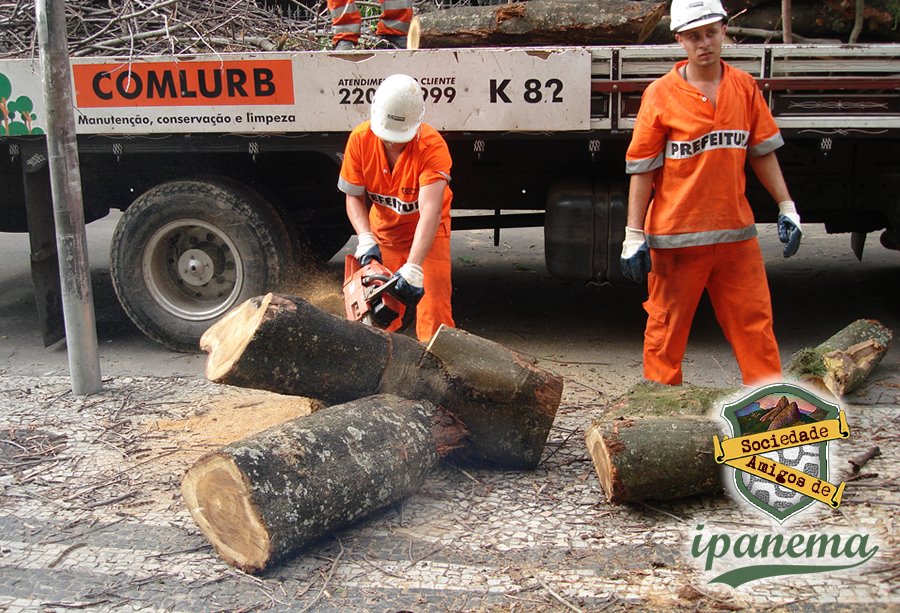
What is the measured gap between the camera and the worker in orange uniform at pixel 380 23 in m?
5.70

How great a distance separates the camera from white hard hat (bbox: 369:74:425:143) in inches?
163

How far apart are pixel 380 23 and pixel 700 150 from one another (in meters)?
2.68

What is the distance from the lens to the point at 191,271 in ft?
19.4

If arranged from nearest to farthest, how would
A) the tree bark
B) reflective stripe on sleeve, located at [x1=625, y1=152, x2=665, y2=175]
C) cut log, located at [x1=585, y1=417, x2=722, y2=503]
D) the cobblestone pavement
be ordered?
the cobblestone pavement
cut log, located at [x1=585, y1=417, x2=722, y2=503]
reflective stripe on sleeve, located at [x1=625, y1=152, x2=665, y2=175]
the tree bark

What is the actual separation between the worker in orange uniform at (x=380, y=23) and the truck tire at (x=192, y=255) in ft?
3.68

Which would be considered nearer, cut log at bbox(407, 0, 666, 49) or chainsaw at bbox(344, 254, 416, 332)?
chainsaw at bbox(344, 254, 416, 332)

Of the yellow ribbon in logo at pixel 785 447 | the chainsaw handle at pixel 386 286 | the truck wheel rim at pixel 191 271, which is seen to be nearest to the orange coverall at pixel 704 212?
the yellow ribbon in logo at pixel 785 447

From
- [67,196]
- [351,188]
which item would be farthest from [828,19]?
[67,196]

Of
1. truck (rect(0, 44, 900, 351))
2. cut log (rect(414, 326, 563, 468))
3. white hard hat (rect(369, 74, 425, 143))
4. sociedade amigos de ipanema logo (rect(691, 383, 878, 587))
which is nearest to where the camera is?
sociedade amigos de ipanema logo (rect(691, 383, 878, 587))

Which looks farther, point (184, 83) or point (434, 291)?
point (184, 83)

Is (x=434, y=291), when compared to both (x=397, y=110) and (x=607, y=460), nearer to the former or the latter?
(x=397, y=110)

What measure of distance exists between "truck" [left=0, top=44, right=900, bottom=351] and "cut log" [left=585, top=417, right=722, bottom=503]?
2.14m

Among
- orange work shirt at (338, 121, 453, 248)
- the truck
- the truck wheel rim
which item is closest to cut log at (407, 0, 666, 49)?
the truck

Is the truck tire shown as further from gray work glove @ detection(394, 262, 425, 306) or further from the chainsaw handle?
gray work glove @ detection(394, 262, 425, 306)
